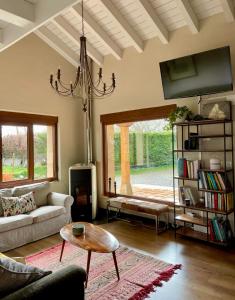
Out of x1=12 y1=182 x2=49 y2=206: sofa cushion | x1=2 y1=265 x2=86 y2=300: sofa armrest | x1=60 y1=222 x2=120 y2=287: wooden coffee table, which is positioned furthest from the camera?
x1=12 y1=182 x2=49 y2=206: sofa cushion

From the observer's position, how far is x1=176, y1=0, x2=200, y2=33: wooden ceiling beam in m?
3.49

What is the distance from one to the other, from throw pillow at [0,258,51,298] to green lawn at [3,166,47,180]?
3.27m

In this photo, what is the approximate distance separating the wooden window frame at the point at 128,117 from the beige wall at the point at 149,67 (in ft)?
0.30

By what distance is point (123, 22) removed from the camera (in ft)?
13.5

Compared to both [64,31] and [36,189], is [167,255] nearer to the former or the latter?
[36,189]

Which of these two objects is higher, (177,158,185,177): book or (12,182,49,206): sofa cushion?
(177,158,185,177): book

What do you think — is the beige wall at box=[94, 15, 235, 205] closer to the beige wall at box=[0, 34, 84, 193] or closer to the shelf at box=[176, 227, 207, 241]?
the beige wall at box=[0, 34, 84, 193]

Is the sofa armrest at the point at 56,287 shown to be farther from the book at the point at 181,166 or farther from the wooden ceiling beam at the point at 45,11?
the book at the point at 181,166

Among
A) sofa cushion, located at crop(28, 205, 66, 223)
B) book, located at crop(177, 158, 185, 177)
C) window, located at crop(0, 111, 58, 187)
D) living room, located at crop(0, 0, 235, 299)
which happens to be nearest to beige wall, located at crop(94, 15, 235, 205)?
living room, located at crop(0, 0, 235, 299)

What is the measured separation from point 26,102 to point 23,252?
267 cm

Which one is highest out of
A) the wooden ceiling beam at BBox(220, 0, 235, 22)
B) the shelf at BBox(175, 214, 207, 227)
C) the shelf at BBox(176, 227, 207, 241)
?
the wooden ceiling beam at BBox(220, 0, 235, 22)

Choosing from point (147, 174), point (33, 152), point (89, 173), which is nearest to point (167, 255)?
point (147, 174)

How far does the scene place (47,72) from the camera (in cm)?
502

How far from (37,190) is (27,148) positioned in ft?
2.92
